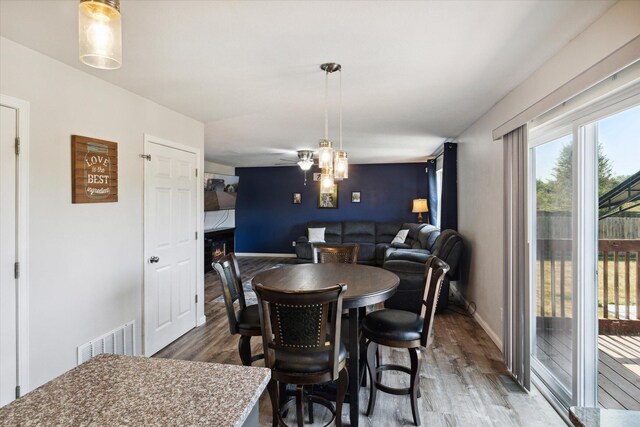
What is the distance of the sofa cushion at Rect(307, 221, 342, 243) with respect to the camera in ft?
26.1

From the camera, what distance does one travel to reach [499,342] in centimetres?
328

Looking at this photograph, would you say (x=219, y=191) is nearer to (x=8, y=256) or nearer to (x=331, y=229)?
(x=331, y=229)

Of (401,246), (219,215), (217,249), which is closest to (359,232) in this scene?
(401,246)

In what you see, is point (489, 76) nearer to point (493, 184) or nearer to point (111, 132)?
point (493, 184)

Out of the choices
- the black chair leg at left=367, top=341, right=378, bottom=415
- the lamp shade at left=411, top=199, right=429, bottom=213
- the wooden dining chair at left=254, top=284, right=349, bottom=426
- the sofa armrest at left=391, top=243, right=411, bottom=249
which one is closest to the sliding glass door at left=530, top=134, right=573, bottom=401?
the black chair leg at left=367, top=341, right=378, bottom=415

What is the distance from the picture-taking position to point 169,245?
346 cm

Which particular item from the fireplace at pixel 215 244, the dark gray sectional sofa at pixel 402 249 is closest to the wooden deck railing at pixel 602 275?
the dark gray sectional sofa at pixel 402 249

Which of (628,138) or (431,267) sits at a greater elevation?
(628,138)

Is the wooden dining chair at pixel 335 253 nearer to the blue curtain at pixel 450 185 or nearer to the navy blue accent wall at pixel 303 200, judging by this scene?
the blue curtain at pixel 450 185

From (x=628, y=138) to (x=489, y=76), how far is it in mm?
1030

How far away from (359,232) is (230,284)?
5768 mm

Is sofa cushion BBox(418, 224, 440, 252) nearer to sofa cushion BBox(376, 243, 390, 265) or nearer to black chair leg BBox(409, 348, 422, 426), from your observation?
sofa cushion BBox(376, 243, 390, 265)

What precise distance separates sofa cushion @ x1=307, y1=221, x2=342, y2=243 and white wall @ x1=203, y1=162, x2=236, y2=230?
6.68ft

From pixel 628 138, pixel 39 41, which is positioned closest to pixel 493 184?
pixel 628 138
